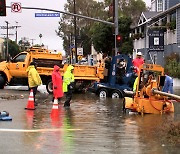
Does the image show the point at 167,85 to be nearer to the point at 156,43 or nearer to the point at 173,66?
the point at 156,43

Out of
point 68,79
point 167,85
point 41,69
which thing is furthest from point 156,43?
point 167,85

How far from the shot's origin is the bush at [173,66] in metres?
31.6

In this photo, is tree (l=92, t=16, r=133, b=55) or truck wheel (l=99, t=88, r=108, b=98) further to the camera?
tree (l=92, t=16, r=133, b=55)

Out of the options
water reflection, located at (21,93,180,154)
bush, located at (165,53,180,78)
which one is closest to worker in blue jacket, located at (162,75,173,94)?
water reflection, located at (21,93,180,154)

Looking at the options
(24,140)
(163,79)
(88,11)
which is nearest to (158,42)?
(163,79)

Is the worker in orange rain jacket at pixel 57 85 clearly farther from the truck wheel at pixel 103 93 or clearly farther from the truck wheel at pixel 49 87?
the truck wheel at pixel 49 87

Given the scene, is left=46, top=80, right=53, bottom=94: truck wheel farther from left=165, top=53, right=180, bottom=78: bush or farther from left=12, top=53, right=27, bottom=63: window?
left=165, top=53, right=180, bottom=78: bush

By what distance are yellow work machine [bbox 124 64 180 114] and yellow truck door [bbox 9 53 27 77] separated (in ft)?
39.6

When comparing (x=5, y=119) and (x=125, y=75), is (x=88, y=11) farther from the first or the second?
(x=5, y=119)

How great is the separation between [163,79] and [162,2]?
42.5 metres

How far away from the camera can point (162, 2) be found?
2205 inches

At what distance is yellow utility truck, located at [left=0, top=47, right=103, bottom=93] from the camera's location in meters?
24.5

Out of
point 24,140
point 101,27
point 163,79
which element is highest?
point 101,27

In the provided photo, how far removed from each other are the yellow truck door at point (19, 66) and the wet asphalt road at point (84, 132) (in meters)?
9.96
